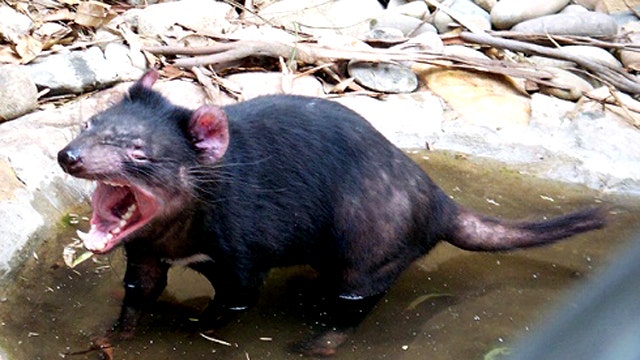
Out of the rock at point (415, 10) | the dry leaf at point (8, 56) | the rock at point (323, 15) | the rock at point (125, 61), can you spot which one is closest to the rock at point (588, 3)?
the rock at point (415, 10)

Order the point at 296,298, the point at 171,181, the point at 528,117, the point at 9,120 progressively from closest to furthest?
1. the point at 171,181
2. the point at 296,298
3. the point at 9,120
4. the point at 528,117

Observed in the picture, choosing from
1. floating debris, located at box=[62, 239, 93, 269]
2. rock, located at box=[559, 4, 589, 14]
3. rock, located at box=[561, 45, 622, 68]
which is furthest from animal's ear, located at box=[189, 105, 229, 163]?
rock, located at box=[559, 4, 589, 14]

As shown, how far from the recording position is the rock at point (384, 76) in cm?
535

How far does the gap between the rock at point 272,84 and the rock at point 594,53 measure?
1753 mm

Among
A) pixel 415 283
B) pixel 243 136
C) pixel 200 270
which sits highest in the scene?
pixel 243 136

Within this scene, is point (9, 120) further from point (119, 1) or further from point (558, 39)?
point (558, 39)

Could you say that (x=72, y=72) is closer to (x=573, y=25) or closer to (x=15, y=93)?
(x=15, y=93)

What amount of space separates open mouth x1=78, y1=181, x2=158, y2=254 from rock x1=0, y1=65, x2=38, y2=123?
163cm

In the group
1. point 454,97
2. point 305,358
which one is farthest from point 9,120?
point 454,97

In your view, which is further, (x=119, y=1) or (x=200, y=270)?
(x=119, y=1)

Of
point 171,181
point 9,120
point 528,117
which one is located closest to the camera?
point 171,181

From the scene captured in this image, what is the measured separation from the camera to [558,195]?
470 cm

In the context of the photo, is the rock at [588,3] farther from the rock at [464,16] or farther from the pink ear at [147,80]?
the pink ear at [147,80]

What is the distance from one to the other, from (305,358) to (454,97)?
2364 mm
